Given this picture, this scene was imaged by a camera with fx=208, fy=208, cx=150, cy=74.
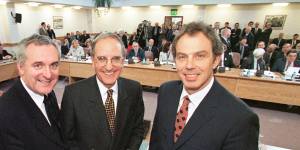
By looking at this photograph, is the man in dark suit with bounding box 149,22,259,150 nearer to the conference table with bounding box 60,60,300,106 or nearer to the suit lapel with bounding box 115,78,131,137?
the suit lapel with bounding box 115,78,131,137

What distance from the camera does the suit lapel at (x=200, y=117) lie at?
3.59 feet

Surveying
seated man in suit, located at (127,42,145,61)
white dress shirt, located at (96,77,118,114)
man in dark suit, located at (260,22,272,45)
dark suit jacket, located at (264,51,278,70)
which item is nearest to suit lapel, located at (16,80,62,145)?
white dress shirt, located at (96,77,118,114)

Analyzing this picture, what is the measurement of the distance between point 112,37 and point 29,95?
2.14ft

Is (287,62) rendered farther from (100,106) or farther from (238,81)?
(100,106)

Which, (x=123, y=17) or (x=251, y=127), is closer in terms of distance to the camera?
(x=251, y=127)

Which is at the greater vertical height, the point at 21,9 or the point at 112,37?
the point at 21,9

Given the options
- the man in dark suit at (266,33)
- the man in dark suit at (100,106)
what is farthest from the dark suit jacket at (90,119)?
the man in dark suit at (266,33)

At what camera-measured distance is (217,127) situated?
1.05m

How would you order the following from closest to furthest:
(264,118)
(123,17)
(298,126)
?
(298,126) → (264,118) → (123,17)

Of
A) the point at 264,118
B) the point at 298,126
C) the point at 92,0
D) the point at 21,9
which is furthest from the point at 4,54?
the point at 298,126

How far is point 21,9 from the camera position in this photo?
10531 millimetres

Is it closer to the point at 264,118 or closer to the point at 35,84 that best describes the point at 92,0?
the point at 264,118

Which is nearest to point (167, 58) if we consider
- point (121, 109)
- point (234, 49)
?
point (234, 49)

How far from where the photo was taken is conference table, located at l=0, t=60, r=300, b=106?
4.50 m
